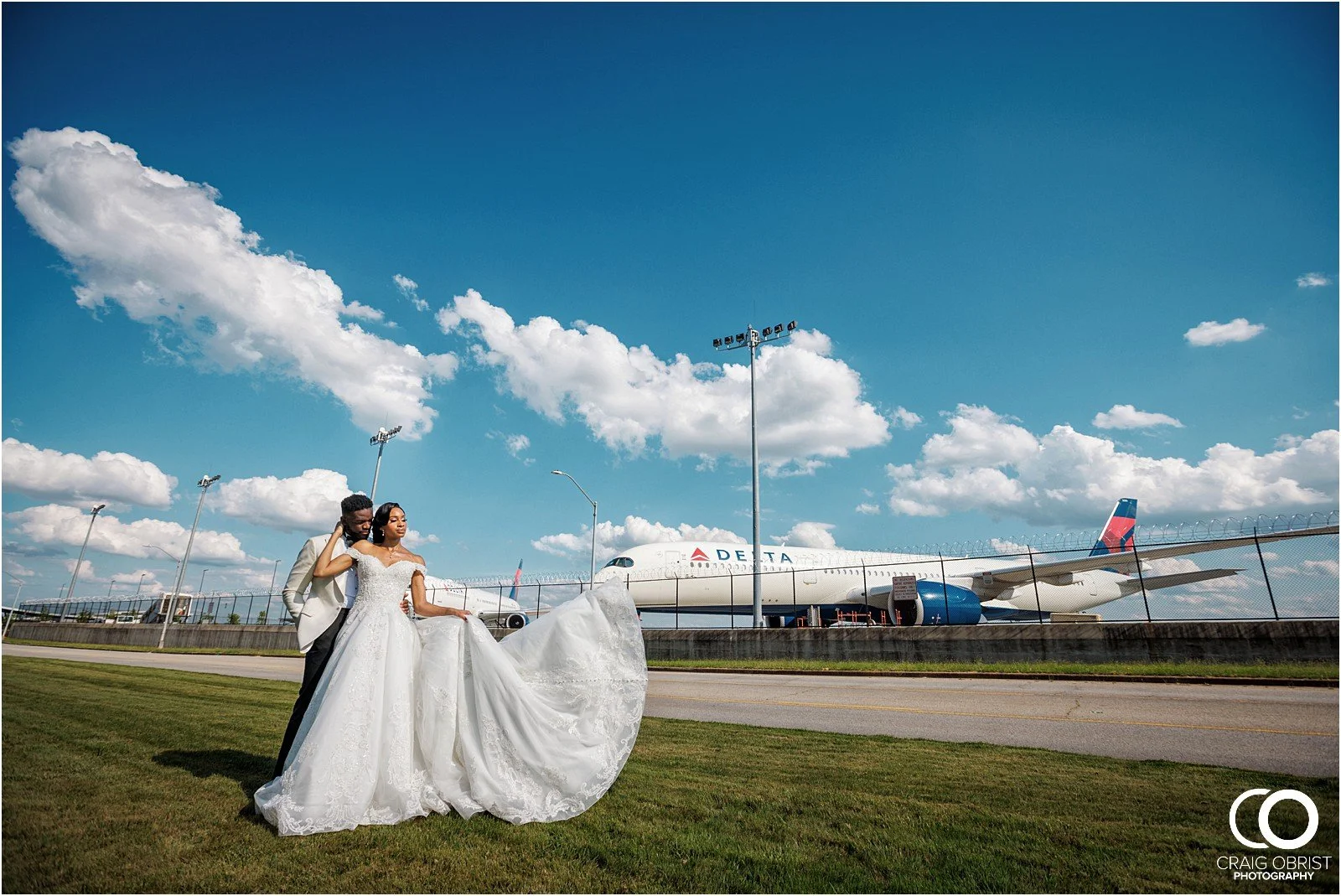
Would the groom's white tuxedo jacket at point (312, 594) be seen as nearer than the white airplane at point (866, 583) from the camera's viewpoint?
Yes

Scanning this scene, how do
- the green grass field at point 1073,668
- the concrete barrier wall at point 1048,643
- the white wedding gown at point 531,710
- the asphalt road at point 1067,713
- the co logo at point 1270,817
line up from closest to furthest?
the co logo at point 1270,817, the white wedding gown at point 531,710, the asphalt road at point 1067,713, the green grass field at point 1073,668, the concrete barrier wall at point 1048,643

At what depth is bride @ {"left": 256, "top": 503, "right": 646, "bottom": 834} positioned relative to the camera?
4023 mm

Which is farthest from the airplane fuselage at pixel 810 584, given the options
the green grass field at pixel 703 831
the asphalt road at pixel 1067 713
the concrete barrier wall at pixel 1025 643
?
the green grass field at pixel 703 831

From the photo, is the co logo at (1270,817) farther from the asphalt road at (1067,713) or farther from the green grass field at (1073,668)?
the green grass field at (1073,668)

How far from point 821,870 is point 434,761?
8.19 ft

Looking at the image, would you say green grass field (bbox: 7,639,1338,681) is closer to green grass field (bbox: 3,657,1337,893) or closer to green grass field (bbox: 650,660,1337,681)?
green grass field (bbox: 650,660,1337,681)

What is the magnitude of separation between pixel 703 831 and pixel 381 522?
322cm

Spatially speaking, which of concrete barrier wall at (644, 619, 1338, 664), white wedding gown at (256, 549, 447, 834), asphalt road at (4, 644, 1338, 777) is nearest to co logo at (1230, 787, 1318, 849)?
asphalt road at (4, 644, 1338, 777)

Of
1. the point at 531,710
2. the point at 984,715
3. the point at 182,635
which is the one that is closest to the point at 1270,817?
the point at 531,710

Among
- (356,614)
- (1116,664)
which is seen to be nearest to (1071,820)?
(356,614)

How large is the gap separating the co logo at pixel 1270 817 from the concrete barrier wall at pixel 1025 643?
14.0 m

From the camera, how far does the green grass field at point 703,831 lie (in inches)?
122

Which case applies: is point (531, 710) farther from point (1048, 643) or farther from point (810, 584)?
point (810, 584)

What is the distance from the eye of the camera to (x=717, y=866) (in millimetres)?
3248
